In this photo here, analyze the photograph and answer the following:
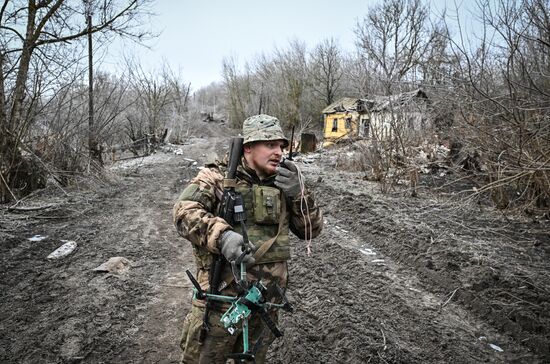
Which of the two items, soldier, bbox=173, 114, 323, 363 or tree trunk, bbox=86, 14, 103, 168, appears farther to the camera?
tree trunk, bbox=86, 14, 103, 168

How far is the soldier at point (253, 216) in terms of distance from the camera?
1969 mm

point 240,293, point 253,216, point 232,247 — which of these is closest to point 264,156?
point 253,216

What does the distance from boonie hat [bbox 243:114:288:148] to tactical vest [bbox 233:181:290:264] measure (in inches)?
11.9

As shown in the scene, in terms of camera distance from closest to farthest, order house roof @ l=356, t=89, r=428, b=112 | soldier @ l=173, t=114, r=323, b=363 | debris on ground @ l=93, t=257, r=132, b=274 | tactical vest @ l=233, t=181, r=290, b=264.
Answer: soldier @ l=173, t=114, r=323, b=363
tactical vest @ l=233, t=181, r=290, b=264
debris on ground @ l=93, t=257, r=132, b=274
house roof @ l=356, t=89, r=428, b=112

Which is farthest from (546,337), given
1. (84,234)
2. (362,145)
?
(362,145)

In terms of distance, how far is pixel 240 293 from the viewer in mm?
1962

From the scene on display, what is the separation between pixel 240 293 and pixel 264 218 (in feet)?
1.53

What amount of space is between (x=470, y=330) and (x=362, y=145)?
7984 mm

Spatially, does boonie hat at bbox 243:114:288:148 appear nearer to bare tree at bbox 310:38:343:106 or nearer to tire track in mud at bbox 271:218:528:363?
tire track in mud at bbox 271:218:528:363

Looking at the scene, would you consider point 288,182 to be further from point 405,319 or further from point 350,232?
point 350,232

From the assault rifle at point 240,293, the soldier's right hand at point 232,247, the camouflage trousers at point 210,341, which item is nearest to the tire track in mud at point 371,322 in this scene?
the camouflage trousers at point 210,341

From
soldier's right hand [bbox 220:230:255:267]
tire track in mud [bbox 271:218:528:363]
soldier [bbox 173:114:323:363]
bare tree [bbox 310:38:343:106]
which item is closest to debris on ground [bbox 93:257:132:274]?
tire track in mud [bbox 271:218:528:363]

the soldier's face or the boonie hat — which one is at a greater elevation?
the boonie hat

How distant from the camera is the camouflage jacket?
1837 mm
